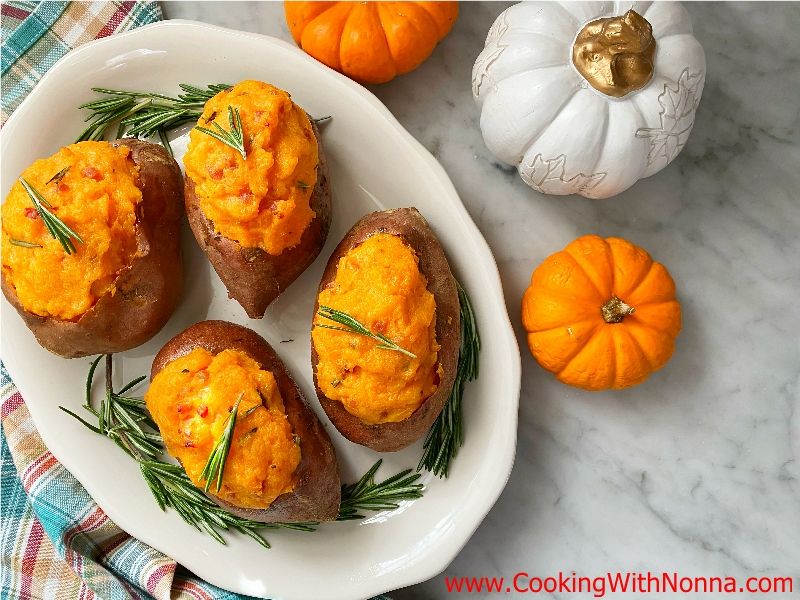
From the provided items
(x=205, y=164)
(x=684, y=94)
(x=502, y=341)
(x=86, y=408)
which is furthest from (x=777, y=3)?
(x=86, y=408)

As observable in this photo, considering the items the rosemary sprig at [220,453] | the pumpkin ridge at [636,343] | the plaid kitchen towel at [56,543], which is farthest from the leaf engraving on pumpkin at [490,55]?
the plaid kitchen towel at [56,543]

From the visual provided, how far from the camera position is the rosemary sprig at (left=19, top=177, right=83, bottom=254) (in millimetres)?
1606

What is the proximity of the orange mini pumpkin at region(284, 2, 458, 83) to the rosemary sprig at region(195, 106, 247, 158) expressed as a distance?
14.8 inches

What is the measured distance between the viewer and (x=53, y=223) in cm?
161

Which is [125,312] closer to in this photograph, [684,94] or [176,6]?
[176,6]

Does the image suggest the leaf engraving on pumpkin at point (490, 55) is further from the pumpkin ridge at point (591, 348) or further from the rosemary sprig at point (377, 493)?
the rosemary sprig at point (377, 493)

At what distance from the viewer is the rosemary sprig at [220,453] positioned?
1.59 metres

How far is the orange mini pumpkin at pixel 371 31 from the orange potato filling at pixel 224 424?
0.82 meters

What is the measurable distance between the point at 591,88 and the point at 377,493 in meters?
1.17

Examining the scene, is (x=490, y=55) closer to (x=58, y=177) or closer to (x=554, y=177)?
(x=554, y=177)

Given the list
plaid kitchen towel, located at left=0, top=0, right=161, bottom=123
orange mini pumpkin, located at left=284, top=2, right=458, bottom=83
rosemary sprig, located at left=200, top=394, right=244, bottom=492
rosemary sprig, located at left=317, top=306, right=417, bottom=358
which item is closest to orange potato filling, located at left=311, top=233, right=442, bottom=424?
rosemary sprig, located at left=317, top=306, right=417, bottom=358

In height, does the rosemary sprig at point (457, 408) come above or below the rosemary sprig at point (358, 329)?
below

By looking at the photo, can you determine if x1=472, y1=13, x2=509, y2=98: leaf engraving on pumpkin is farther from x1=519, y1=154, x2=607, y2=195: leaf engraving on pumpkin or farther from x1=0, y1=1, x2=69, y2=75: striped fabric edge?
x1=0, y1=1, x2=69, y2=75: striped fabric edge

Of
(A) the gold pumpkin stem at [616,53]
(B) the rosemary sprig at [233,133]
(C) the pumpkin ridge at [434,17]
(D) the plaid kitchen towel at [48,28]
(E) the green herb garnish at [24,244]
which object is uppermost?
(D) the plaid kitchen towel at [48,28]
